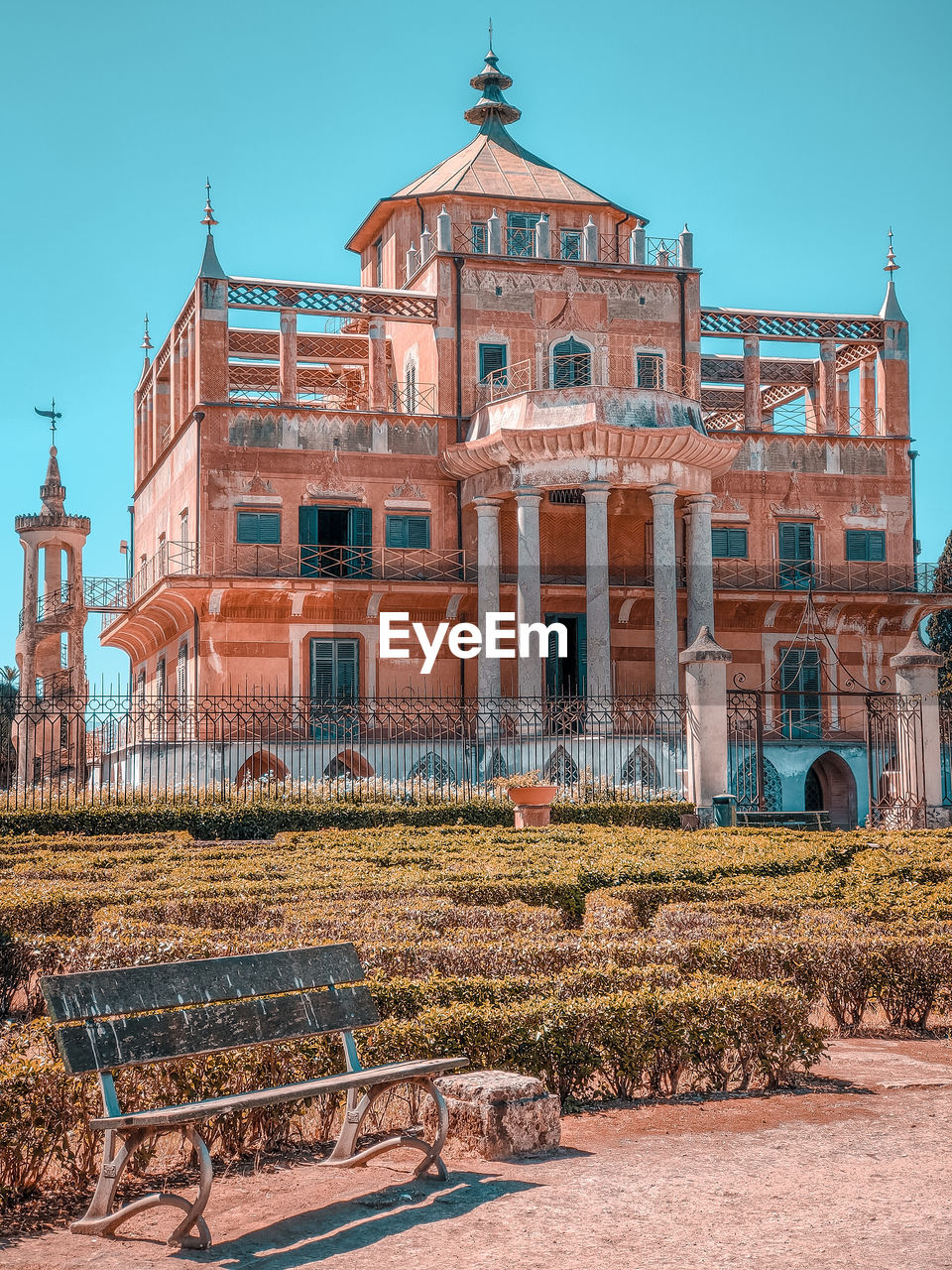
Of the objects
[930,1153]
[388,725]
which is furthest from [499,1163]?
[388,725]

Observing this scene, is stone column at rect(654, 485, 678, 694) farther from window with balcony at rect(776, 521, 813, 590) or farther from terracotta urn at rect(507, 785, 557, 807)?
terracotta urn at rect(507, 785, 557, 807)

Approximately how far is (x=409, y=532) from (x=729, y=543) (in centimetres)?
884

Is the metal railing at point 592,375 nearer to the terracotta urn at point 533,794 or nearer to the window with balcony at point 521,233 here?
the window with balcony at point 521,233

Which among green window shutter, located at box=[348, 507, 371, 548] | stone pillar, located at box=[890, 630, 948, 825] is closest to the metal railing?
green window shutter, located at box=[348, 507, 371, 548]

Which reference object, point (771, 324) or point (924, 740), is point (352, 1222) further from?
point (771, 324)

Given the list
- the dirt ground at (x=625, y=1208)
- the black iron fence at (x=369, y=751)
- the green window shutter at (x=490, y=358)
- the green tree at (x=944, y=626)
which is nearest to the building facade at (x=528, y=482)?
the green window shutter at (x=490, y=358)

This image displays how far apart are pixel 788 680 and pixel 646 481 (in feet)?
27.1

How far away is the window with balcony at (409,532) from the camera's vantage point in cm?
3781

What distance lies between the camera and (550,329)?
38.6 metres

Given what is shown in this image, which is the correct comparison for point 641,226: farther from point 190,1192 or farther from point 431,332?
point 190,1192

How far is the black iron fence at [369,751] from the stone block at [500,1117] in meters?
15.9

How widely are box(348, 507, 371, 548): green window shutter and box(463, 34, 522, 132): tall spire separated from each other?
1520 centimetres

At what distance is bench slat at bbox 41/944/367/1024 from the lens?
6.04 meters

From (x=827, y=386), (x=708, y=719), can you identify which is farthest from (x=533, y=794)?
(x=827, y=386)
